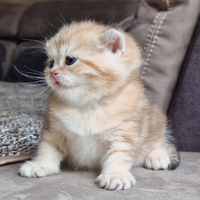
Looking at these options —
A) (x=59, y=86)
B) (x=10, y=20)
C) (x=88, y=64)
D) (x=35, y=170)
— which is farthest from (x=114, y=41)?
(x=10, y=20)

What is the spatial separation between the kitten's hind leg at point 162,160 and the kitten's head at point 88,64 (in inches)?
12.0

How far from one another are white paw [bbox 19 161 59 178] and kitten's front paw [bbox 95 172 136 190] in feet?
0.53

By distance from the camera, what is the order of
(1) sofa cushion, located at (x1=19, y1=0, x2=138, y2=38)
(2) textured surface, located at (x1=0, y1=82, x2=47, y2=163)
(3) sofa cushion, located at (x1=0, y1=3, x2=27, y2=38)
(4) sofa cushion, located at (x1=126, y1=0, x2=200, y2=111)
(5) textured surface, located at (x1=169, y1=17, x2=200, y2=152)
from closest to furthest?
(2) textured surface, located at (x1=0, y1=82, x2=47, y2=163)
(5) textured surface, located at (x1=169, y1=17, x2=200, y2=152)
(4) sofa cushion, located at (x1=126, y1=0, x2=200, y2=111)
(1) sofa cushion, located at (x1=19, y1=0, x2=138, y2=38)
(3) sofa cushion, located at (x1=0, y1=3, x2=27, y2=38)

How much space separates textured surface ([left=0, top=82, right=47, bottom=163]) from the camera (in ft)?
4.18

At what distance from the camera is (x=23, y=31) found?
3.34 m

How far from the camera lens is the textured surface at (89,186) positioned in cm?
86

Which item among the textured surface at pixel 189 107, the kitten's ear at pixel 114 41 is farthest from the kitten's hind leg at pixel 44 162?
the textured surface at pixel 189 107

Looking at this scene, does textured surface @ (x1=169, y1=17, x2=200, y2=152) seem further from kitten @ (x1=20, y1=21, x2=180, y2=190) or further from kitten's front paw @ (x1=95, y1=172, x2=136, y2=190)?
kitten's front paw @ (x1=95, y1=172, x2=136, y2=190)

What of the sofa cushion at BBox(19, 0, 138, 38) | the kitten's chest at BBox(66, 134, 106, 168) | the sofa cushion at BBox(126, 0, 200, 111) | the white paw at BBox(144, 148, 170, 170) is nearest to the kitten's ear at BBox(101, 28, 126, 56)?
the kitten's chest at BBox(66, 134, 106, 168)

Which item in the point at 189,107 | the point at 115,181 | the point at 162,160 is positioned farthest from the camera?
the point at 189,107

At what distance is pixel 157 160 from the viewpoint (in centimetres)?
119

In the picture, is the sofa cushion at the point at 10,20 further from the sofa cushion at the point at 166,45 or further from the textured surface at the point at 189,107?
the textured surface at the point at 189,107

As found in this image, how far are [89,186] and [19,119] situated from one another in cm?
81

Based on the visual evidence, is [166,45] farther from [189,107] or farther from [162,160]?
[162,160]
